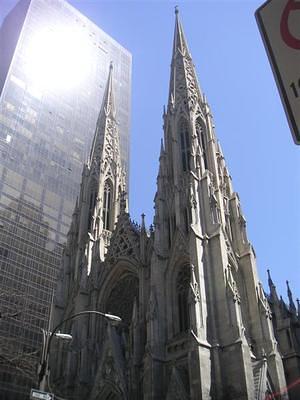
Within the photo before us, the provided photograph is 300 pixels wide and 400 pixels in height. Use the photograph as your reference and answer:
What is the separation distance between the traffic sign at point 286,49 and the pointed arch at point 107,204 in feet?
120

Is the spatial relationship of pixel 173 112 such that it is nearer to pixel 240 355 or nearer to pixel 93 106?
pixel 240 355

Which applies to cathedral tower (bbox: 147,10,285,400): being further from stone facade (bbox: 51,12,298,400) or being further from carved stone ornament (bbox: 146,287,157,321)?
carved stone ornament (bbox: 146,287,157,321)

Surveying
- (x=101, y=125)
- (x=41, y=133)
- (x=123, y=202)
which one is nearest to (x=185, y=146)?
(x=123, y=202)

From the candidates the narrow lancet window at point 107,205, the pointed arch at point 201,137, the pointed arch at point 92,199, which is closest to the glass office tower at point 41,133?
the pointed arch at point 92,199

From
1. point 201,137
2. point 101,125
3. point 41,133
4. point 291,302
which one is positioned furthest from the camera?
point 41,133

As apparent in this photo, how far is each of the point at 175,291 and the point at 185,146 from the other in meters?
12.7

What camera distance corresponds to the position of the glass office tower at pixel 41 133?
45406mm

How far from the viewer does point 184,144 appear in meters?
35.3

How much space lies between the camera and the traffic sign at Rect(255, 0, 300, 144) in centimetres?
320

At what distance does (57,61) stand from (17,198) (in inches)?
1225

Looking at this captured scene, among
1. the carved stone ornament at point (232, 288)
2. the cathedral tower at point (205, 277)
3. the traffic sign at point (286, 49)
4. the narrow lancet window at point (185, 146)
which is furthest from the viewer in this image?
the narrow lancet window at point (185, 146)

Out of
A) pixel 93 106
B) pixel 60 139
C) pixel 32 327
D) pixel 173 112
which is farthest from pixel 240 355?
pixel 93 106

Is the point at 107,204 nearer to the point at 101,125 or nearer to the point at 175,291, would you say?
the point at 101,125

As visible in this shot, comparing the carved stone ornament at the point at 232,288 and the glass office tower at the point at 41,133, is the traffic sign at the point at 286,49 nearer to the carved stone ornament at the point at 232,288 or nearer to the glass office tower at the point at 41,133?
the carved stone ornament at the point at 232,288
